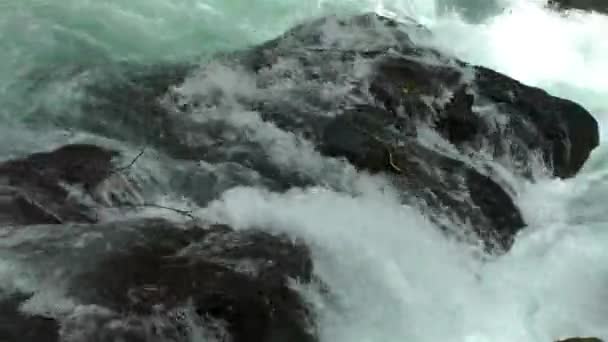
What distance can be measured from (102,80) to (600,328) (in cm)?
709

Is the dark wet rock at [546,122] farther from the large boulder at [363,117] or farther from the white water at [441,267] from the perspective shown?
the white water at [441,267]

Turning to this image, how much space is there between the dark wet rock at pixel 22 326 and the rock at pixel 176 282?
0.30 feet

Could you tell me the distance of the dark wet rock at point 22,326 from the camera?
5.43 m

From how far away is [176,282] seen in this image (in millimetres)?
6238

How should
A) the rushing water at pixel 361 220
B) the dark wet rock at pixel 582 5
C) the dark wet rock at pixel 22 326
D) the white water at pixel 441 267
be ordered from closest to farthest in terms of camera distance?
1. the dark wet rock at pixel 22 326
2. the white water at pixel 441 267
3. the rushing water at pixel 361 220
4. the dark wet rock at pixel 582 5

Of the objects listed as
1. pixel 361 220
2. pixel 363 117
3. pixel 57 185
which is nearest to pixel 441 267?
pixel 361 220

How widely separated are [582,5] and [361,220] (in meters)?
12.4

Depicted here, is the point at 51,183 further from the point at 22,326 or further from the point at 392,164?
the point at 392,164

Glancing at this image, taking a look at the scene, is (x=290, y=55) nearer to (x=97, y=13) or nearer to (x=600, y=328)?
(x=97, y=13)

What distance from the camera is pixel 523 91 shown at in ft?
37.4

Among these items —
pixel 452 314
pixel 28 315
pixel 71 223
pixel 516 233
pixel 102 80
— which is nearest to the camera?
pixel 28 315

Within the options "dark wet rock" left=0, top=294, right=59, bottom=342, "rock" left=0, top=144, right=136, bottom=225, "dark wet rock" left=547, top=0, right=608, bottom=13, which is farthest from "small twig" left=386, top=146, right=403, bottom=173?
"dark wet rock" left=547, top=0, right=608, bottom=13

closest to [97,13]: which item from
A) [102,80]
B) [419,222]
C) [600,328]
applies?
[102,80]

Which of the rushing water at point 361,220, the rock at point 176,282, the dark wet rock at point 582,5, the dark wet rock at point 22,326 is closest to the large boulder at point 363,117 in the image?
the rushing water at point 361,220
